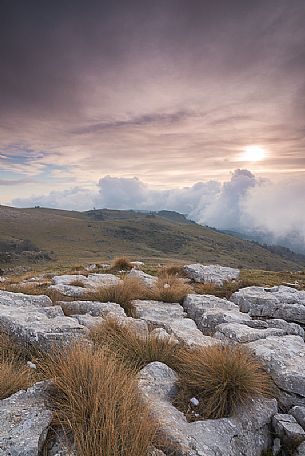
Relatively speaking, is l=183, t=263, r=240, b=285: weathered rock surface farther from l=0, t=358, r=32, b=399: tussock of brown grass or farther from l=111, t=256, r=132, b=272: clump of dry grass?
l=0, t=358, r=32, b=399: tussock of brown grass

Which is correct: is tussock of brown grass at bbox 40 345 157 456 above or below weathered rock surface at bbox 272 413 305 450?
above

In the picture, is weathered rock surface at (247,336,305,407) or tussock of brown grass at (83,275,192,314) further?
tussock of brown grass at (83,275,192,314)

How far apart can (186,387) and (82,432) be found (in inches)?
90.4

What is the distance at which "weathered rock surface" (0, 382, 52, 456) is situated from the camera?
3678 millimetres

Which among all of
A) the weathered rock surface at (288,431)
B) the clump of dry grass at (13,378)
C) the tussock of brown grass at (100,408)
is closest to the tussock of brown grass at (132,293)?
the clump of dry grass at (13,378)

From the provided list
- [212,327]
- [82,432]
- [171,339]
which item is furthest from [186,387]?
[212,327]

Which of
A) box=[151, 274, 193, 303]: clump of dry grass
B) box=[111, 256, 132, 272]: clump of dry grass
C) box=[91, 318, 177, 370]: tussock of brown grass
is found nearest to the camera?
box=[91, 318, 177, 370]: tussock of brown grass

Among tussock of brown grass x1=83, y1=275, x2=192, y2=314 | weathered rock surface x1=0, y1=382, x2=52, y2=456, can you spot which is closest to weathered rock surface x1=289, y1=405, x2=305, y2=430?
weathered rock surface x1=0, y1=382, x2=52, y2=456

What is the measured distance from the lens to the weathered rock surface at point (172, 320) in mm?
7408

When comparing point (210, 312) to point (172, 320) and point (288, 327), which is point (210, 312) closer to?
point (172, 320)

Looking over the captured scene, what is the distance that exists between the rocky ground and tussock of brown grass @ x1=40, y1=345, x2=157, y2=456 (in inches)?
9.6

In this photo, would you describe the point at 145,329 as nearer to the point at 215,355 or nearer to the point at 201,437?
the point at 215,355

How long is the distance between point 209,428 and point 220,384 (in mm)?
700

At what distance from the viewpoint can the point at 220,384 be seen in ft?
16.9
